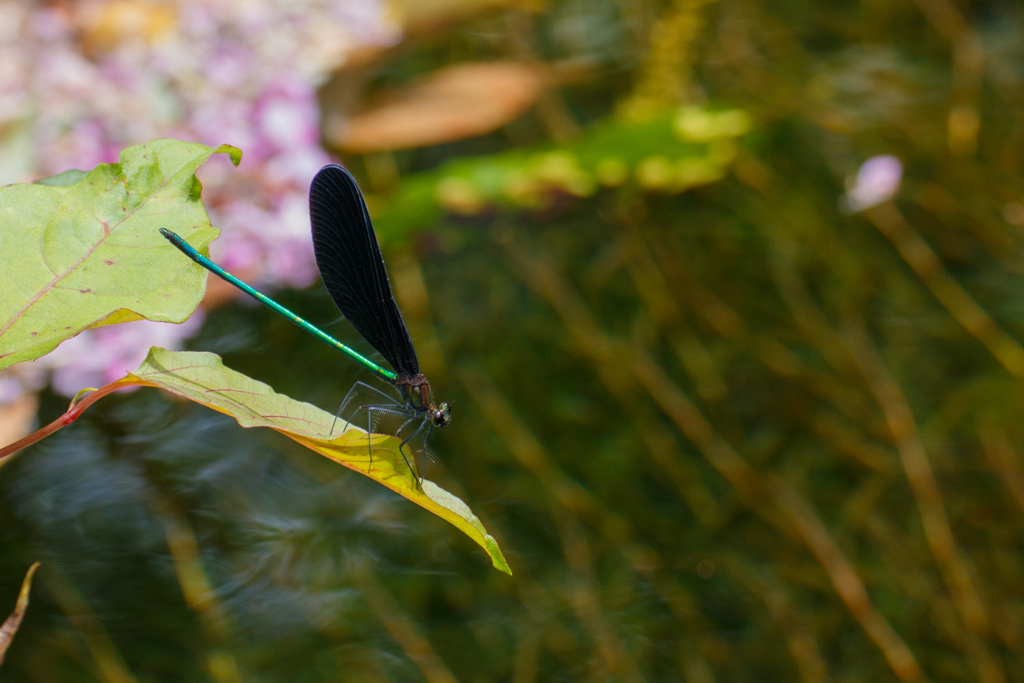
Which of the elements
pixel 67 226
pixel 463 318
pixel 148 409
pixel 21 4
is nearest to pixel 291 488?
pixel 148 409

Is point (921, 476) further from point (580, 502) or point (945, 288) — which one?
point (580, 502)

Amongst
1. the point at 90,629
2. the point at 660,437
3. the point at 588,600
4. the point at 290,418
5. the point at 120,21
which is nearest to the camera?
the point at 290,418

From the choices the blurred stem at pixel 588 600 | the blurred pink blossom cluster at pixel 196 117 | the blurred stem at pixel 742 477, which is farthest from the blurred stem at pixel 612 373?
the blurred pink blossom cluster at pixel 196 117

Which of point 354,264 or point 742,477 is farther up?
point 354,264

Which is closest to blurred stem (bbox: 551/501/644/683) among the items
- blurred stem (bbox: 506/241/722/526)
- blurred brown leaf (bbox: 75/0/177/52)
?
blurred stem (bbox: 506/241/722/526)

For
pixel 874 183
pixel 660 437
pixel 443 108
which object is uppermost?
pixel 443 108

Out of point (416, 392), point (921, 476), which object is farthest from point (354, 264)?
point (921, 476)

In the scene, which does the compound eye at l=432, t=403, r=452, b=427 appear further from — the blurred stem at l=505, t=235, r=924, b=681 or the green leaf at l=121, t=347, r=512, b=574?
the blurred stem at l=505, t=235, r=924, b=681

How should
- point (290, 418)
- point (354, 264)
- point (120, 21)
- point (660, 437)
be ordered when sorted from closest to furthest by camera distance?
point (290, 418) < point (354, 264) < point (660, 437) < point (120, 21)

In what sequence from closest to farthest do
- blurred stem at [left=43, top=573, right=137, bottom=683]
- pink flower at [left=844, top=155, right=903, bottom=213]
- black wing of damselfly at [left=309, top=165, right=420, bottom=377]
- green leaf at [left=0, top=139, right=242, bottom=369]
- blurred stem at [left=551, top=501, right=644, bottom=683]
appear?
1. green leaf at [left=0, top=139, right=242, bottom=369]
2. black wing of damselfly at [left=309, top=165, right=420, bottom=377]
3. blurred stem at [left=43, top=573, right=137, bottom=683]
4. blurred stem at [left=551, top=501, right=644, bottom=683]
5. pink flower at [left=844, top=155, right=903, bottom=213]
